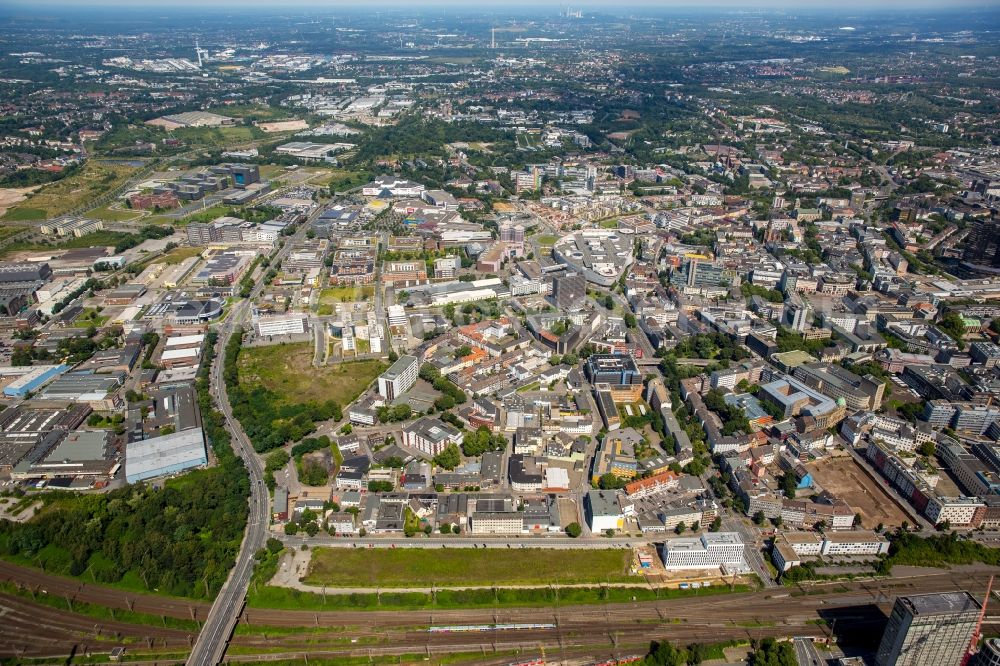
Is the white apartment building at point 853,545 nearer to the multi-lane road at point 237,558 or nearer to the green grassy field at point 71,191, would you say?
the multi-lane road at point 237,558

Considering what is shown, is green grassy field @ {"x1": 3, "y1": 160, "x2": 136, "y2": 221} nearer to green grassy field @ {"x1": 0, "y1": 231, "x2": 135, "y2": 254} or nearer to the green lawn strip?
green grassy field @ {"x1": 0, "y1": 231, "x2": 135, "y2": 254}

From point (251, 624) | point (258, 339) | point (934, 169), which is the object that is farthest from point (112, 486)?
point (934, 169)

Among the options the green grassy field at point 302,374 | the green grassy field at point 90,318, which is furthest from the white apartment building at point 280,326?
the green grassy field at point 90,318

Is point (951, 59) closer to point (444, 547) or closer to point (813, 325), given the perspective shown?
point (813, 325)

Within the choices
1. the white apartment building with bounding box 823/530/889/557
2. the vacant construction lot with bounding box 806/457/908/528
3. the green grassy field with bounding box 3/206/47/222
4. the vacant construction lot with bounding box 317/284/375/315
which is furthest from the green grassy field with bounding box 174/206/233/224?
the white apartment building with bounding box 823/530/889/557

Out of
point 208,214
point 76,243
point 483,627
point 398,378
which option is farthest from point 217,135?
point 483,627

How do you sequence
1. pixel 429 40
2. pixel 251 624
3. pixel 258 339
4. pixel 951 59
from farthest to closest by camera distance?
1. pixel 429 40
2. pixel 951 59
3. pixel 258 339
4. pixel 251 624

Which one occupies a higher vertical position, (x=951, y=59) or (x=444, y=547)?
(x=951, y=59)
